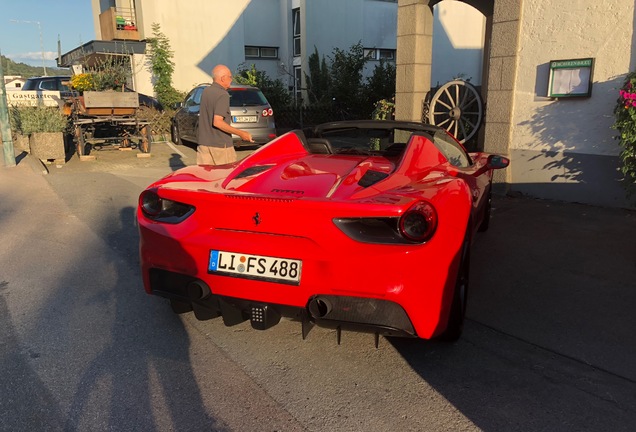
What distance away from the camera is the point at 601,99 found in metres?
6.61

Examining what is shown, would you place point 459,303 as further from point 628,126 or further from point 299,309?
point 628,126

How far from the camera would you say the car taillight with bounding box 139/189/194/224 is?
3.03m

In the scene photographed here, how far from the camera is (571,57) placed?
684cm

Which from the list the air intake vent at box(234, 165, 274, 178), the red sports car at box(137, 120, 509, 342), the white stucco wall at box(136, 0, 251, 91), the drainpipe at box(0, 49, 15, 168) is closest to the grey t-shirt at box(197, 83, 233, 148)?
the air intake vent at box(234, 165, 274, 178)

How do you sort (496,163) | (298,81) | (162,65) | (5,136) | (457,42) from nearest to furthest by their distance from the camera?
(496,163)
(5,136)
(457,42)
(162,65)
(298,81)

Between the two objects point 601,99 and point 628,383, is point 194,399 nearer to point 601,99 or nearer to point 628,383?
point 628,383

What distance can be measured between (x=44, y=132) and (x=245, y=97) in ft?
14.6

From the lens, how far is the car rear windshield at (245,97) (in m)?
11.9

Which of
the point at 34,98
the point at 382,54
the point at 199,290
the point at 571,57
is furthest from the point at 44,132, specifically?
the point at 382,54

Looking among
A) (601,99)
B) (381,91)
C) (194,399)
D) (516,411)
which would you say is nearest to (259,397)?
(194,399)

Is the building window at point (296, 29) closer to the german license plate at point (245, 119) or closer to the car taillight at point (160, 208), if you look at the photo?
the german license plate at point (245, 119)

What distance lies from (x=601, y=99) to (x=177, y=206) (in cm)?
594

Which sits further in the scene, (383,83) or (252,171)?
(383,83)

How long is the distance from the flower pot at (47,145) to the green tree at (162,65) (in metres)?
10.7
